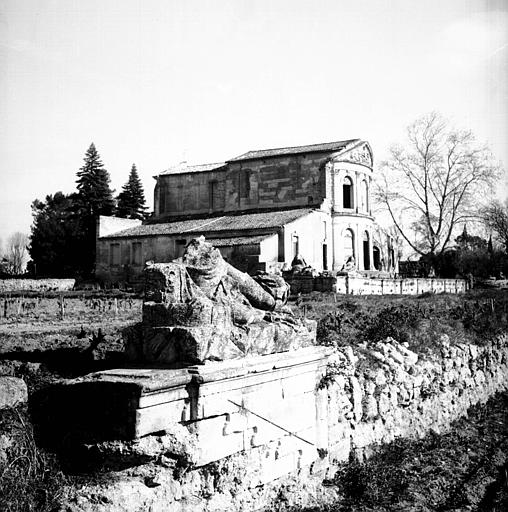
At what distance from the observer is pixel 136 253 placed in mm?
35656

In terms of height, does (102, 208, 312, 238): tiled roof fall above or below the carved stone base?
above

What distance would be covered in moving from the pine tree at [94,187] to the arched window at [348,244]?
65.6ft

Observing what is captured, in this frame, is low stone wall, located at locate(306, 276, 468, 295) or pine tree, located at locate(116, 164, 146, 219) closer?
low stone wall, located at locate(306, 276, 468, 295)

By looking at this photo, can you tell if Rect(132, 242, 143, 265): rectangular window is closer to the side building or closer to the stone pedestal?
the side building

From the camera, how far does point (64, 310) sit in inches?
682

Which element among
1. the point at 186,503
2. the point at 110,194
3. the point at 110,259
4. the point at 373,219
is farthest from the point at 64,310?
the point at 110,194

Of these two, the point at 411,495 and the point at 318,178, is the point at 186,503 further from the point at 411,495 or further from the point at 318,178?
the point at 318,178

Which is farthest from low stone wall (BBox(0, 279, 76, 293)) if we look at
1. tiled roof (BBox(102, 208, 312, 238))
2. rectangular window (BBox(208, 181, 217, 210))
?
rectangular window (BBox(208, 181, 217, 210))

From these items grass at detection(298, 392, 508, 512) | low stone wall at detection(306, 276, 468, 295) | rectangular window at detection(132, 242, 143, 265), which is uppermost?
rectangular window at detection(132, 242, 143, 265)

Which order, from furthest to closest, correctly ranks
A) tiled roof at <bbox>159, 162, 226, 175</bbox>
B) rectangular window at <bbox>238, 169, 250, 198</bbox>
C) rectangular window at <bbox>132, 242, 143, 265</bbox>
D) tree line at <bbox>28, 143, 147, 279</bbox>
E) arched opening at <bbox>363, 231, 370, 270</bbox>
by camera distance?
1. tree line at <bbox>28, 143, 147, 279</bbox>
2. tiled roof at <bbox>159, 162, 226, 175</bbox>
3. rectangular window at <bbox>238, 169, 250, 198</bbox>
4. arched opening at <bbox>363, 231, 370, 270</bbox>
5. rectangular window at <bbox>132, 242, 143, 265</bbox>

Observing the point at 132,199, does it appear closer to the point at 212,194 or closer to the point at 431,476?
the point at 212,194

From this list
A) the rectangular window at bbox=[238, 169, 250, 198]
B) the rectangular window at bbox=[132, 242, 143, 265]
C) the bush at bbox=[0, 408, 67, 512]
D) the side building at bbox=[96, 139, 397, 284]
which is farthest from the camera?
the rectangular window at bbox=[238, 169, 250, 198]

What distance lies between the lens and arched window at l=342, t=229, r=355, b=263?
3543 centimetres

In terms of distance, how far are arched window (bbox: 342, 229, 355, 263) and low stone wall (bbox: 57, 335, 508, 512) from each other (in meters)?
26.2
